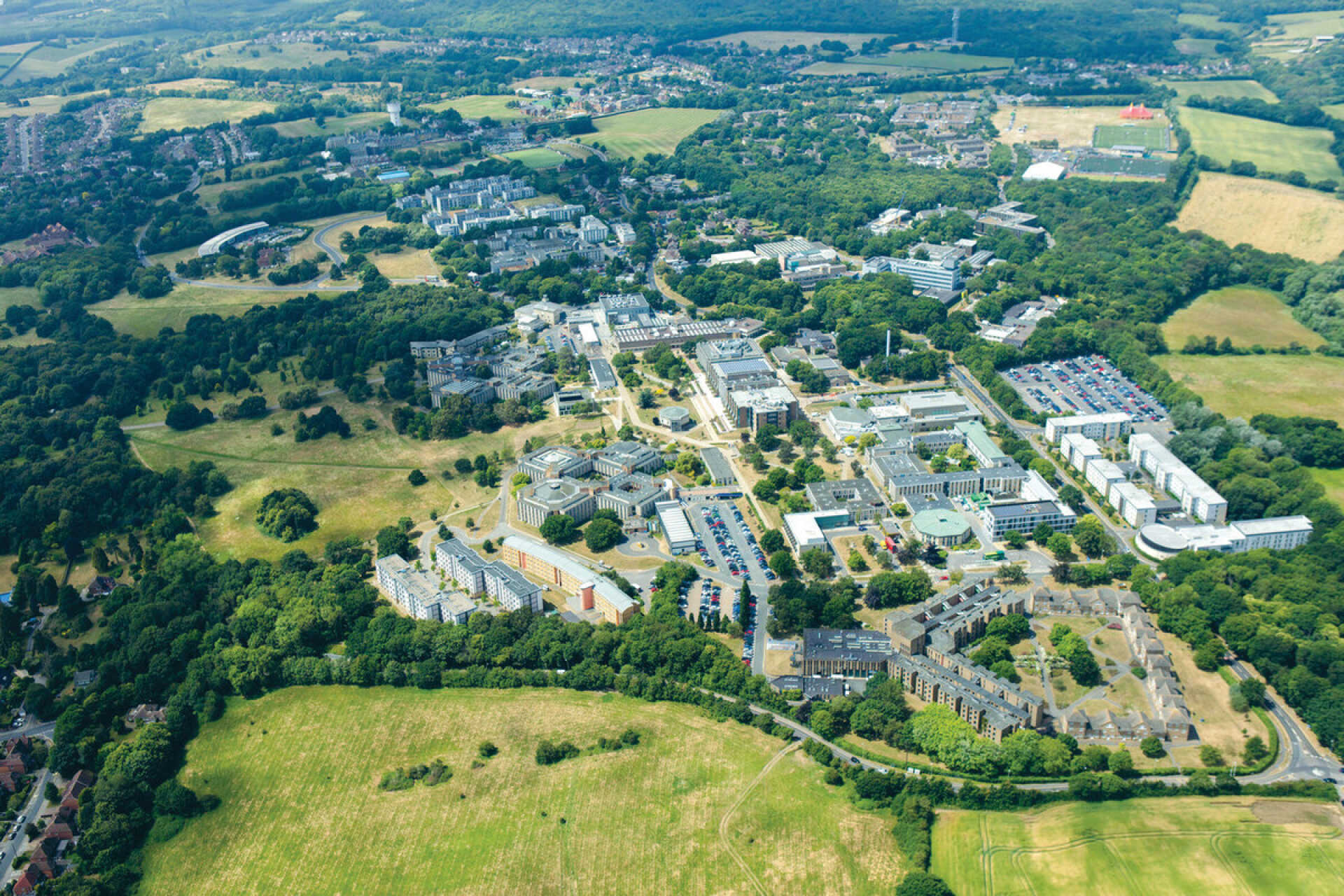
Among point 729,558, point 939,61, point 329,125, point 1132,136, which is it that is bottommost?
point 729,558

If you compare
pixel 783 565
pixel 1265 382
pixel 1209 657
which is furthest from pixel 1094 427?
pixel 783 565

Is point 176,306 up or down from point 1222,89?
down

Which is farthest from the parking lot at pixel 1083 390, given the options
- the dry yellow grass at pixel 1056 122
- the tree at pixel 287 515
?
the dry yellow grass at pixel 1056 122

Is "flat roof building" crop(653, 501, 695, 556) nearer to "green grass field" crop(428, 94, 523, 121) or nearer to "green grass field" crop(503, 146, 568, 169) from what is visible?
"green grass field" crop(503, 146, 568, 169)

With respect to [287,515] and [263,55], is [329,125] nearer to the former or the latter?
[263,55]

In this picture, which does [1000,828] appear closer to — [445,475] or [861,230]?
[445,475]

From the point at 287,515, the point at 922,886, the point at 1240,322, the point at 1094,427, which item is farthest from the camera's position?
the point at 1240,322

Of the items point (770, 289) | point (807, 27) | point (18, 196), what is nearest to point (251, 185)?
point (18, 196)
